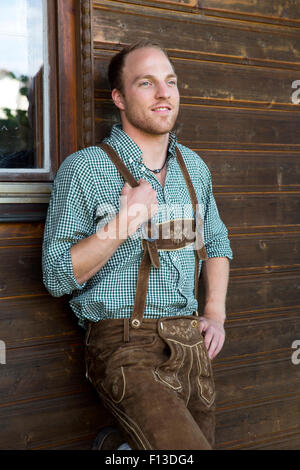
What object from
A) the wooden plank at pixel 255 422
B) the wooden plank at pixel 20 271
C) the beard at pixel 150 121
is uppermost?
the beard at pixel 150 121

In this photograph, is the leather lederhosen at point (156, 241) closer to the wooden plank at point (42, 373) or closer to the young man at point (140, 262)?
the young man at point (140, 262)

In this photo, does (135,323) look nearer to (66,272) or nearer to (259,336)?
(66,272)

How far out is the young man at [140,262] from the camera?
189 cm

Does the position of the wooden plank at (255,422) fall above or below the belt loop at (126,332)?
below

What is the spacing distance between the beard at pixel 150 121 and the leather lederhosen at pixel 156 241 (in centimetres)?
15

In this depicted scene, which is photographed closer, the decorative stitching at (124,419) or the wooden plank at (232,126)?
the decorative stitching at (124,419)

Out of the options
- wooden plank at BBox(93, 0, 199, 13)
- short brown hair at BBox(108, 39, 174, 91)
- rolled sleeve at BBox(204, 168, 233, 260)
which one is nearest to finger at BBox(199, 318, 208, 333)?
rolled sleeve at BBox(204, 168, 233, 260)

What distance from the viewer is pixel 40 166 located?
2367mm

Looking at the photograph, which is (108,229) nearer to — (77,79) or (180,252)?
(180,252)

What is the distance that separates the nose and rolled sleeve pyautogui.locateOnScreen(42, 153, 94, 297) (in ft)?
1.26

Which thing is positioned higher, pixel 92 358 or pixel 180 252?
pixel 180 252

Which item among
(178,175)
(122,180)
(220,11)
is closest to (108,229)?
(122,180)

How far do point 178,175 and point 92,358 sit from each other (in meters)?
0.78

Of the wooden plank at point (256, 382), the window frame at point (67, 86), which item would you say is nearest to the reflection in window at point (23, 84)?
the window frame at point (67, 86)
